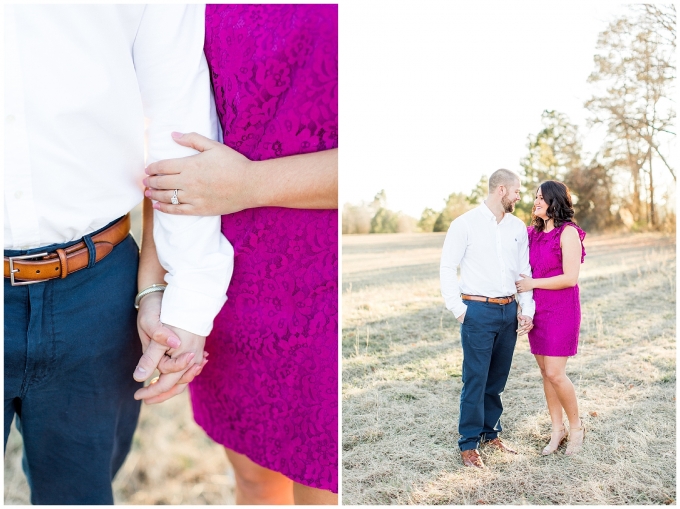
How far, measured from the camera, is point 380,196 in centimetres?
155

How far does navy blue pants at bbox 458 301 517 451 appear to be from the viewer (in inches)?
59.0

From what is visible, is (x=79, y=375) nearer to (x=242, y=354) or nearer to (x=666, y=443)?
(x=242, y=354)

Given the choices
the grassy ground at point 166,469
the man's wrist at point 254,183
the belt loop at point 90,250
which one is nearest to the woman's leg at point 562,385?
the man's wrist at point 254,183

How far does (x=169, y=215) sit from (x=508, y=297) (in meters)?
0.93

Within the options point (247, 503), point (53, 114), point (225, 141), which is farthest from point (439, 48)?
point (247, 503)

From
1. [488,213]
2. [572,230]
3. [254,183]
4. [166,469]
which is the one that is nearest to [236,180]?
[254,183]

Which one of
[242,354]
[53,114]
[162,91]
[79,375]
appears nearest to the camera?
[53,114]

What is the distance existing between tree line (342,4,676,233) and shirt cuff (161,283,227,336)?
0.43 metres

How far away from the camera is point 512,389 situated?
1508mm

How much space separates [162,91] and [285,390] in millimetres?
861

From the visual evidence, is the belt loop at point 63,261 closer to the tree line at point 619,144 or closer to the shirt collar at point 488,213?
the tree line at point 619,144

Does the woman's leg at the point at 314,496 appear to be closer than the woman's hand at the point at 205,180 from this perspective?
No

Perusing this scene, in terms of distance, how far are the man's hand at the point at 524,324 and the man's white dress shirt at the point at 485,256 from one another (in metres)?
0.02

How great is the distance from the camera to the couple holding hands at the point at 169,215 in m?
1.29
